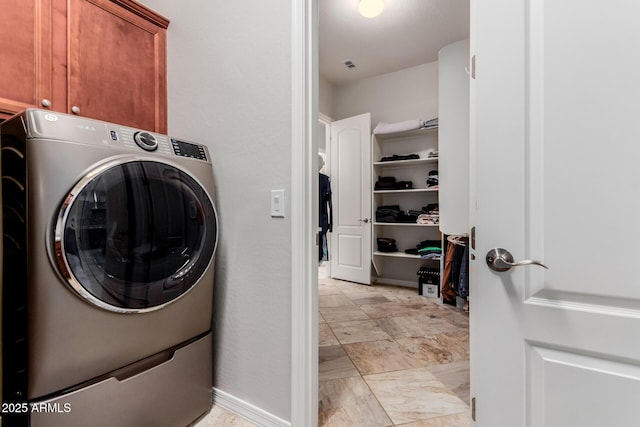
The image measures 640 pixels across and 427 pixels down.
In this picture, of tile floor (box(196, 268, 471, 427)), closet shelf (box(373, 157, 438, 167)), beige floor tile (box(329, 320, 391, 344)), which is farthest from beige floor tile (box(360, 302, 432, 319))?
closet shelf (box(373, 157, 438, 167))

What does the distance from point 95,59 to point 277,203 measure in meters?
1.20

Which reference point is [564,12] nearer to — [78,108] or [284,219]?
[284,219]

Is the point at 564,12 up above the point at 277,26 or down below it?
below

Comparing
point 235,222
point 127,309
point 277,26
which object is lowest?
point 127,309

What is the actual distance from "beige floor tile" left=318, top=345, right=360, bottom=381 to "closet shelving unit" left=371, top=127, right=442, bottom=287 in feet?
6.11

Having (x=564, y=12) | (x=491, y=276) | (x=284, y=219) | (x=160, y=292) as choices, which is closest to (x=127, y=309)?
(x=160, y=292)

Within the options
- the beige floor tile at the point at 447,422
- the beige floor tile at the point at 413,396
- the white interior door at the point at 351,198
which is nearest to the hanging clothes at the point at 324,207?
the white interior door at the point at 351,198

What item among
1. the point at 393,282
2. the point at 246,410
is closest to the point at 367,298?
the point at 393,282

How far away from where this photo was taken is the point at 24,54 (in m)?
1.19

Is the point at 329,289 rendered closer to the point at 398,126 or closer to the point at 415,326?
the point at 415,326

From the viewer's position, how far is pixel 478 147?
808mm

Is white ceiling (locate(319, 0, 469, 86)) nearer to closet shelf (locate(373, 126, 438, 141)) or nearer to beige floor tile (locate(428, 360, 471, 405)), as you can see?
closet shelf (locate(373, 126, 438, 141))

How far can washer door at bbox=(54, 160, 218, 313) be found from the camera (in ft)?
3.01

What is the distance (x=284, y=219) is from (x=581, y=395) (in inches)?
42.2
